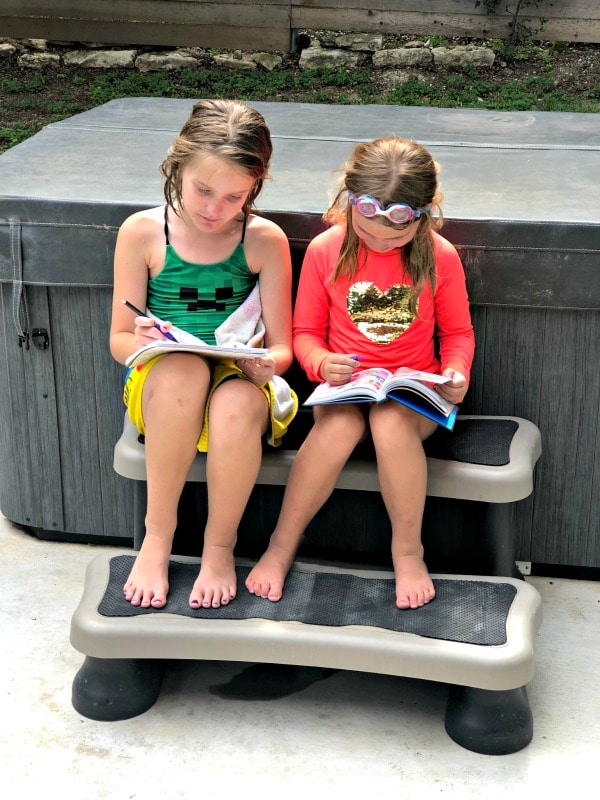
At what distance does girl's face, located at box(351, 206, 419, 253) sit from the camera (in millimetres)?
2021

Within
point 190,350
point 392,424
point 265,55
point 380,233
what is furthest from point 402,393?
point 265,55

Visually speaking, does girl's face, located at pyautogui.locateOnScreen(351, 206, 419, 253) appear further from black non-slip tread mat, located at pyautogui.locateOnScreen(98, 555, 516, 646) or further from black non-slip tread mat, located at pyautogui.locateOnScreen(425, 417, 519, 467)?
black non-slip tread mat, located at pyautogui.locateOnScreen(98, 555, 516, 646)

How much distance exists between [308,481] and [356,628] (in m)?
0.31

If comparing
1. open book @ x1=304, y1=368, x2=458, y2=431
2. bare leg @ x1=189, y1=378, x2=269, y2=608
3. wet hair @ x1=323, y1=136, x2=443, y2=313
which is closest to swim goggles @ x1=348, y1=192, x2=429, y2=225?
wet hair @ x1=323, y1=136, x2=443, y2=313

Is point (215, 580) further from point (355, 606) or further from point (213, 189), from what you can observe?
point (213, 189)

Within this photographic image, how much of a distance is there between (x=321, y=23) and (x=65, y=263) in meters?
6.00

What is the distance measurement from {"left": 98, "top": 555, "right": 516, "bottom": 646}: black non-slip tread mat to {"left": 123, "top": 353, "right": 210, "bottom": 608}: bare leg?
38 mm

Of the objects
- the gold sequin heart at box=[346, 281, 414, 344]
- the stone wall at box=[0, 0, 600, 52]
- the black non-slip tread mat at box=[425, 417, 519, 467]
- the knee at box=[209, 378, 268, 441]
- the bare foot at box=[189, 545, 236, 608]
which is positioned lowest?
the bare foot at box=[189, 545, 236, 608]

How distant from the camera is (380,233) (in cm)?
203

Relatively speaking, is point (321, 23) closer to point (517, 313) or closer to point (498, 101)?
point (498, 101)

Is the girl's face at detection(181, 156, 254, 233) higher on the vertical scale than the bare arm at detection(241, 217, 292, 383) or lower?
higher

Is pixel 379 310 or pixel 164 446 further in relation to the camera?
pixel 379 310

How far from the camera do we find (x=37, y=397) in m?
2.47

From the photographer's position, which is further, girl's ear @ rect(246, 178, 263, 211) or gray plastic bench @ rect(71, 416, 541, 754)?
girl's ear @ rect(246, 178, 263, 211)
